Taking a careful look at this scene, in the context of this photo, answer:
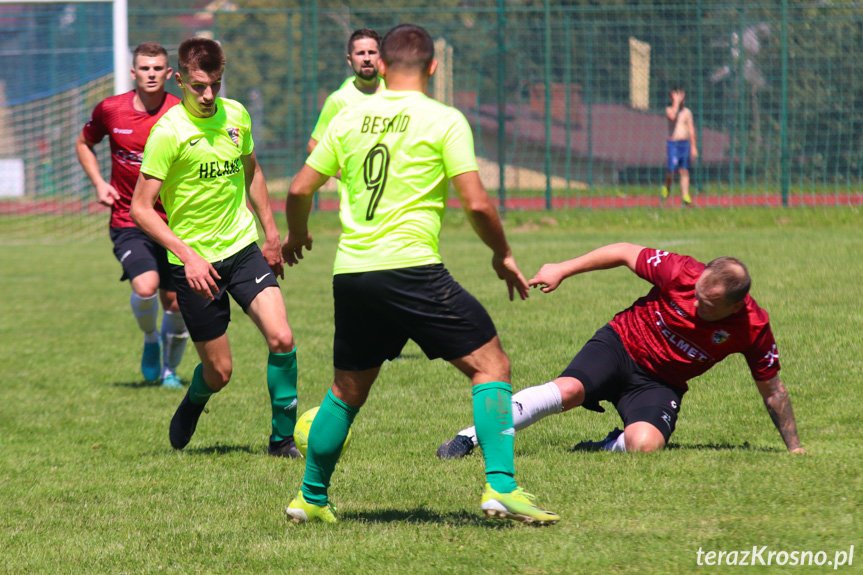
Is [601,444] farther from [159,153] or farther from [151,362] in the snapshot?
[151,362]

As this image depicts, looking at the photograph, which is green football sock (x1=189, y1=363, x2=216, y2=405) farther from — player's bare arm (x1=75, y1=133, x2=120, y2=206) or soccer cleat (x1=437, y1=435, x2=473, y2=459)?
player's bare arm (x1=75, y1=133, x2=120, y2=206)

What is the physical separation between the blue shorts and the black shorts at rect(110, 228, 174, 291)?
14.8 metres

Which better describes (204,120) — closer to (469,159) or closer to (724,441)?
(469,159)

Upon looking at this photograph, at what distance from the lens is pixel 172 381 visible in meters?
8.08

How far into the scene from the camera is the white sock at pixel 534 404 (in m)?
5.16

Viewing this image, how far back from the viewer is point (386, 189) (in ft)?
12.6

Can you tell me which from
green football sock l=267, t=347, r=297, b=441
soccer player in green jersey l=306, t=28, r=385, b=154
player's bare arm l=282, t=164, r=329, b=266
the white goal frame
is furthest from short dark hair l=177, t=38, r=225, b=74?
the white goal frame

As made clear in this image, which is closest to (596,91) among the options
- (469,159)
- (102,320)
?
(102,320)

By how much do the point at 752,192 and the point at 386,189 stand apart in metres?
17.0

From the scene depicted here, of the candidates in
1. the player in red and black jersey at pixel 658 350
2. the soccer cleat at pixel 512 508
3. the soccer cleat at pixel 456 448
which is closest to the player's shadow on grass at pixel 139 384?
the soccer cleat at pixel 456 448

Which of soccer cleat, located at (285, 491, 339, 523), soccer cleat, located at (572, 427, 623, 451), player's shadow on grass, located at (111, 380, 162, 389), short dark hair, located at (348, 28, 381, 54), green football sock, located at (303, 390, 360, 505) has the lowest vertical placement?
player's shadow on grass, located at (111, 380, 162, 389)

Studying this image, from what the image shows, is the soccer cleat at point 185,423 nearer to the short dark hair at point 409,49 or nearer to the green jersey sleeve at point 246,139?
the green jersey sleeve at point 246,139

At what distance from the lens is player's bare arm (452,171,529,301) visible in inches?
147

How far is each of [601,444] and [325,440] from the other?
1.89 metres
